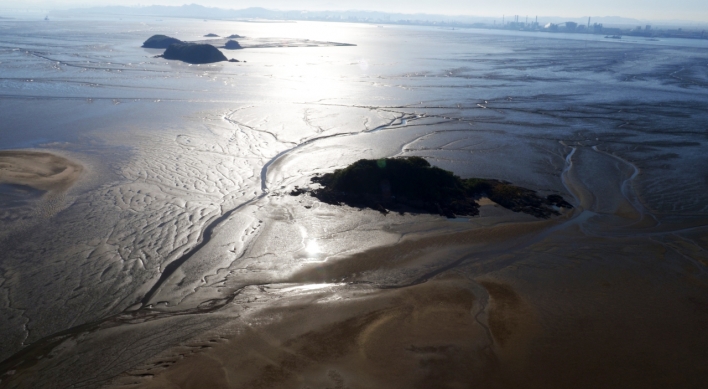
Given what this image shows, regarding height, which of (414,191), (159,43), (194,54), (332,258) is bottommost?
(332,258)

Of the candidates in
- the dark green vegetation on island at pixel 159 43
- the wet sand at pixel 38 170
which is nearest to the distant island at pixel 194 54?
the dark green vegetation on island at pixel 159 43

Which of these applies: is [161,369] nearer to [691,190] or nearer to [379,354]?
[379,354]

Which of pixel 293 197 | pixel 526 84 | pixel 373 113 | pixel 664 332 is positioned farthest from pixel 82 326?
pixel 526 84

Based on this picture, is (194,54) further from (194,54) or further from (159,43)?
(159,43)

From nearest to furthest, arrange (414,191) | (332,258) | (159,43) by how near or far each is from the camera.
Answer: (332,258) → (414,191) → (159,43)

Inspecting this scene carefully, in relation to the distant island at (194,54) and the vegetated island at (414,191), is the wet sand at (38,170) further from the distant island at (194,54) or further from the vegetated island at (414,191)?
the distant island at (194,54)

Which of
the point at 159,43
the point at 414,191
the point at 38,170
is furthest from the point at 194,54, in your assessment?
the point at 414,191
